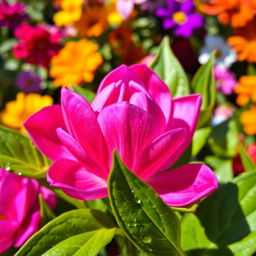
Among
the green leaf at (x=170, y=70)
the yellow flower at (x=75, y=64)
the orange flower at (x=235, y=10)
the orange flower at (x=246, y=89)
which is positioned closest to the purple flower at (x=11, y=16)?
the yellow flower at (x=75, y=64)

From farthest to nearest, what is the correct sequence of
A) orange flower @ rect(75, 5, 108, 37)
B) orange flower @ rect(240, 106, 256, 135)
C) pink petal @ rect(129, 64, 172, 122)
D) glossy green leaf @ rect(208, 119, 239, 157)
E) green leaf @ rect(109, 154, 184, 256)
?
orange flower @ rect(75, 5, 108, 37) < orange flower @ rect(240, 106, 256, 135) < glossy green leaf @ rect(208, 119, 239, 157) < pink petal @ rect(129, 64, 172, 122) < green leaf @ rect(109, 154, 184, 256)

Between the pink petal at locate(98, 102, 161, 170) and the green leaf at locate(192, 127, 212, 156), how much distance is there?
0.25 metres

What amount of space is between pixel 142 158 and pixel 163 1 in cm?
115

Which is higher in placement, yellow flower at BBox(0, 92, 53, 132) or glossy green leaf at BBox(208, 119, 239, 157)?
yellow flower at BBox(0, 92, 53, 132)

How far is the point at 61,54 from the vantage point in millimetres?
1274

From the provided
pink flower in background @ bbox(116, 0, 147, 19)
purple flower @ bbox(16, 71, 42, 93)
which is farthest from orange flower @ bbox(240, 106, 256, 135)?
purple flower @ bbox(16, 71, 42, 93)

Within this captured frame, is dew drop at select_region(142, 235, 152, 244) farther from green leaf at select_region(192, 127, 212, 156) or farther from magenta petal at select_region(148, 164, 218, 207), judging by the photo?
green leaf at select_region(192, 127, 212, 156)

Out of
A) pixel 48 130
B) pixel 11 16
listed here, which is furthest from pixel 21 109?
pixel 48 130

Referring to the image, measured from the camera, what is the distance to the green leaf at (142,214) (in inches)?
15.7

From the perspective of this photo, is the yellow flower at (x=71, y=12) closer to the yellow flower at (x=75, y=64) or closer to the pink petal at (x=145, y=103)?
the yellow flower at (x=75, y=64)

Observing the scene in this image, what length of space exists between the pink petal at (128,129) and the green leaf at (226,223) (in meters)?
0.16

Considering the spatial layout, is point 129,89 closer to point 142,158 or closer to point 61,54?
point 142,158

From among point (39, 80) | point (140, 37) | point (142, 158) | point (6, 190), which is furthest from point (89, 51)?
point (142, 158)

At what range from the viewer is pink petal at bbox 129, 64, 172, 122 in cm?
52
